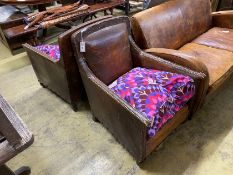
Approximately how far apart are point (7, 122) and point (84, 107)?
4.56 feet

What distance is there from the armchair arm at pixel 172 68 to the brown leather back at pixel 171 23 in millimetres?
123

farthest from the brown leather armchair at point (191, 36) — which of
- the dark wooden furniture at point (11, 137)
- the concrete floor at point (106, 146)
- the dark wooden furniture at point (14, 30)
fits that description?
the dark wooden furniture at point (14, 30)

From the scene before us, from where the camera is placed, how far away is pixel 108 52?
1.46m

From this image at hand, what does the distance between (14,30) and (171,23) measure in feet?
6.06

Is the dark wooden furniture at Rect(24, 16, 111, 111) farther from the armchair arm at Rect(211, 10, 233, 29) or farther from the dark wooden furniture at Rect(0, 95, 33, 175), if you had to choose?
the armchair arm at Rect(211, 10, 233, 29)

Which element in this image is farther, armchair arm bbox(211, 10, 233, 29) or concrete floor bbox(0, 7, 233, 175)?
armchair arm bbox(211, 10, 233, 29)

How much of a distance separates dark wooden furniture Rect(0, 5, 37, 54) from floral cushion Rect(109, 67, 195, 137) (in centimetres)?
152

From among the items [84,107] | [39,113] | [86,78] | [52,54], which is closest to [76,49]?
[86,78]

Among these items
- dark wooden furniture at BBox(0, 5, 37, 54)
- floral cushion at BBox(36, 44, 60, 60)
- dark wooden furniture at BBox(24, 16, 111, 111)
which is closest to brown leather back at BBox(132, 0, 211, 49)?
dark wooden furniture at BBox(24, 16, 111, 111)

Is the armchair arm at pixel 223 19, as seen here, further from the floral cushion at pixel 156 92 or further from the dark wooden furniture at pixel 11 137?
the dark wooden furniture at pixel 11 137

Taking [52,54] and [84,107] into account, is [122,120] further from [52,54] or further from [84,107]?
[52,54]

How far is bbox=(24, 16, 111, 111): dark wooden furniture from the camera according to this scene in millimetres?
1414

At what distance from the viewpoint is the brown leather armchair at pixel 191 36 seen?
5.07ft

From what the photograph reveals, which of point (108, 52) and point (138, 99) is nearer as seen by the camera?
point (138, 99)
